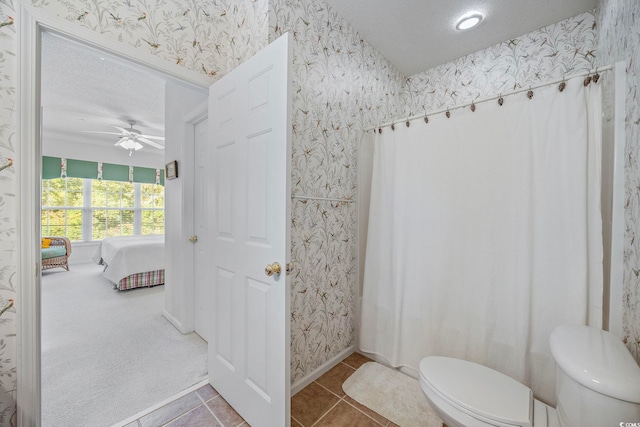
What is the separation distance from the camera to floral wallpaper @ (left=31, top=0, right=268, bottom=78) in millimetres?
1199

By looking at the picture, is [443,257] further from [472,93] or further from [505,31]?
[505,31]

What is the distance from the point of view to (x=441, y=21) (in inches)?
74.0

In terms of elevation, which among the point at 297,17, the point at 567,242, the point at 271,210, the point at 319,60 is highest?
the point at 297,17

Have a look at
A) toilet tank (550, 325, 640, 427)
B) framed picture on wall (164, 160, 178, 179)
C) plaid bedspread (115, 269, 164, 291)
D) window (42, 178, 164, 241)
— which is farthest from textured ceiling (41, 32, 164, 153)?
toilet tank (550, 325, 640, 427)

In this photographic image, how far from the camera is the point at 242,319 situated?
1.37 metres

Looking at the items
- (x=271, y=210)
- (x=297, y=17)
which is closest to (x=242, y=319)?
(x=271, y=210)

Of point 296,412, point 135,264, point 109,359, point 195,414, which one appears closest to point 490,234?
point 296,412

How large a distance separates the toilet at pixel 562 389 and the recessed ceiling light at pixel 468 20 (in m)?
2.10

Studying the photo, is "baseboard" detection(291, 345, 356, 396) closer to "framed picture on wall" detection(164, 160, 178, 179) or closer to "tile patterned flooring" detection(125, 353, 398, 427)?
→ "tile patterned flooring" detection(125, 353, 398, 427)

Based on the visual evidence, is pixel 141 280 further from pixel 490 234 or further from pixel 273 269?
pixel 490 234

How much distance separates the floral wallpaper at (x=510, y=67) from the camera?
71.6 inches

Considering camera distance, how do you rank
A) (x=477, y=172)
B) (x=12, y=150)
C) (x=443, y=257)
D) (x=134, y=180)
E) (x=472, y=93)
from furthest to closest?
(x=134, y=180)
(x=472, y=93)
(x=443, y=257)
(x=477, y=172)
(x=12, y=150)

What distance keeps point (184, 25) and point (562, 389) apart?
2540 millimetres

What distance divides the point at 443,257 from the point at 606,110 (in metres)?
1.08
